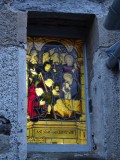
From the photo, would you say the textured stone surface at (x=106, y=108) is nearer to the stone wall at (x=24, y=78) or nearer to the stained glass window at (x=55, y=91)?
the stone wall at (x=24, y=78)

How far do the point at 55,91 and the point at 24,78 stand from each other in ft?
1.45

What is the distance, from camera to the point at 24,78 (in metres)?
3.25

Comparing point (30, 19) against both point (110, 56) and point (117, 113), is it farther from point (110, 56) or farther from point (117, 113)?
point (117, 113)

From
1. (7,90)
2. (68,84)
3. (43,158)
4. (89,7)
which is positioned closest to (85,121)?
(68,84)

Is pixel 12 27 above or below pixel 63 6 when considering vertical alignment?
below

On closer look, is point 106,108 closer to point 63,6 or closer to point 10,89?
point 10,89

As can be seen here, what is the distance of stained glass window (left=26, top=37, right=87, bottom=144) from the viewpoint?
344 cm

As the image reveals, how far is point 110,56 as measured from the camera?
320cm

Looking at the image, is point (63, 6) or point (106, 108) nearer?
point (106, 108)

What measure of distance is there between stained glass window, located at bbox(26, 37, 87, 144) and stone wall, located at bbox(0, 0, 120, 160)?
0.15 meters

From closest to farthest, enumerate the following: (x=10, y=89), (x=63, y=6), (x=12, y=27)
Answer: (x=10, y=89), (x=12, y=27), (x=63, y=6)

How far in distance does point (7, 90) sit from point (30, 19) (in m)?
0.82

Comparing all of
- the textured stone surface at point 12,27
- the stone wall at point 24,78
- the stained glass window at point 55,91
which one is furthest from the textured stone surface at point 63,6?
the stained glass window at point 55,91

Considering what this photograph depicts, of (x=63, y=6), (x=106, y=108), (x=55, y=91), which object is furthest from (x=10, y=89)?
(x=63, y=6)
